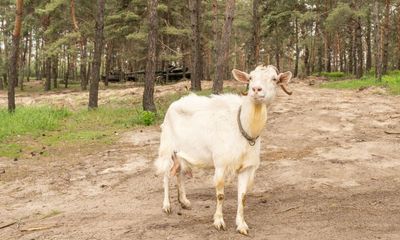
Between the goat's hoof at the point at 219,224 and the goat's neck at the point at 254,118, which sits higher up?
the goat's neck at the point at 254,118

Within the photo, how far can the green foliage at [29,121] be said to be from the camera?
47.4 feet

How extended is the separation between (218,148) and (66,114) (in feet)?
47.1

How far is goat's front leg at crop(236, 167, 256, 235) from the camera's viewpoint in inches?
215

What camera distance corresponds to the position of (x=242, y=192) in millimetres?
5504

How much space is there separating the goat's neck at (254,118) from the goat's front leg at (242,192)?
1.71ft

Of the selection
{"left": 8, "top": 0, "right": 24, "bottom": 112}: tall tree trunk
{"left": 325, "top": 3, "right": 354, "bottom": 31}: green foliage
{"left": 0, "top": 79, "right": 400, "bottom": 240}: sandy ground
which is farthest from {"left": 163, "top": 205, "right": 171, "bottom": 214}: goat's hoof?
{"left": 325, "top": 3, "right": 354, "bottom": 31}: green foliage

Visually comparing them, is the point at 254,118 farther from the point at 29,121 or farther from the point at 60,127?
the point at 29,121

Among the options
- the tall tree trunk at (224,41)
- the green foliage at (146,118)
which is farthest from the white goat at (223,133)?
the tall tree trunk at (224,41)

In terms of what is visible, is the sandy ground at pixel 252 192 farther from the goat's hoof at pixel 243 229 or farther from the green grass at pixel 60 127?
the green grass at pixel 60 127

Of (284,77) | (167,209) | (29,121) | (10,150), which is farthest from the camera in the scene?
(29,121)

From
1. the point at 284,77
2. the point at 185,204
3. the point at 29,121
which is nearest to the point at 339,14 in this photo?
the point at 29,121

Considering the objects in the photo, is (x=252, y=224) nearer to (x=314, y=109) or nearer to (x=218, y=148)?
(x=218, y=148)

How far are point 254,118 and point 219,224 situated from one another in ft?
4.89

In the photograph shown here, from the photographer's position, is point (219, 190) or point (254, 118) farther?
point (219, 190)
